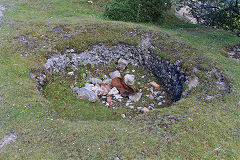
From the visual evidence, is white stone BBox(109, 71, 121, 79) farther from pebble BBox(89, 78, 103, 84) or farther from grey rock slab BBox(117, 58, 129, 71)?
pebble BBox(89, 78, 103, 84)

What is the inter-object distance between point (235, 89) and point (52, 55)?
8503 mm

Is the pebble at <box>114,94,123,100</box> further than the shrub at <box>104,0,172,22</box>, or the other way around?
the shrub at <box>104,0,172,22</box>

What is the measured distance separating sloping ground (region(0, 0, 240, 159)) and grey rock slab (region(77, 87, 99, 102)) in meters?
0.29

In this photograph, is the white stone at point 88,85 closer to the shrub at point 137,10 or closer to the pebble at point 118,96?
the pebble at point 118,96

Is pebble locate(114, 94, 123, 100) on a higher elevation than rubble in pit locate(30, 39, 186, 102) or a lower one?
lower

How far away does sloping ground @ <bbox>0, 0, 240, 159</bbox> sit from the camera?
5387 millimetres

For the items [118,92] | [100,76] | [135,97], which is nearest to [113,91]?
[118,92]

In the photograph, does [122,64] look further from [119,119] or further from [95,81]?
[119,119]

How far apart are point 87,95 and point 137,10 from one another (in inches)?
384

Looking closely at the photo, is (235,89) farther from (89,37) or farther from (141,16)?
(141,16)

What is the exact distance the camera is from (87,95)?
8578 mm

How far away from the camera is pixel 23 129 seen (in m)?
5.96

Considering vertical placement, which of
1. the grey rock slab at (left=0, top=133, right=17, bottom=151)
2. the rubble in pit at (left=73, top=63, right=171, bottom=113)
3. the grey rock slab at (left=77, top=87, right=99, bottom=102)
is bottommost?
the rubble in pit at (left=73, top=63, right=171, bottom=113)

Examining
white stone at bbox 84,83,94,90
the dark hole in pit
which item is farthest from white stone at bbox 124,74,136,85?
white stone at bbox 84,83,94,90
